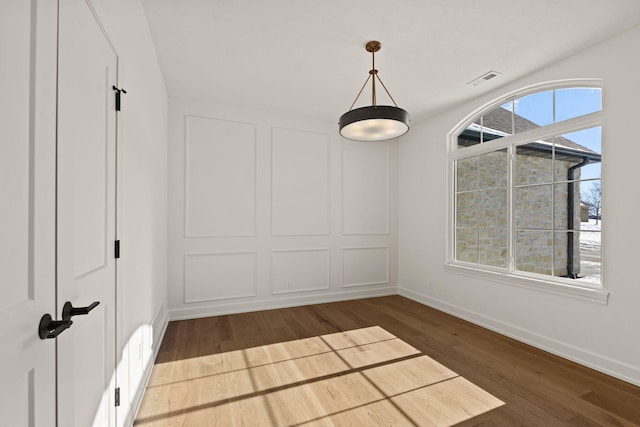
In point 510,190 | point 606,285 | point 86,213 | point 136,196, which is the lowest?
point 606,285

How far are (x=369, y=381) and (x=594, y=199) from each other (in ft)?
8.61

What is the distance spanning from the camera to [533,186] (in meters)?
3.27

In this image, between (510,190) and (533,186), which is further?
(510,190)

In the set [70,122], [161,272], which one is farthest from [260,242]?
[70,122]

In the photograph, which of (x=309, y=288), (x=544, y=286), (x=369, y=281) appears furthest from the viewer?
(x=369, y=281)

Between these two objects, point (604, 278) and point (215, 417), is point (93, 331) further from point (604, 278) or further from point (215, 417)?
point (604, 278)

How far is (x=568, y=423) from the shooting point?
193 centimetres

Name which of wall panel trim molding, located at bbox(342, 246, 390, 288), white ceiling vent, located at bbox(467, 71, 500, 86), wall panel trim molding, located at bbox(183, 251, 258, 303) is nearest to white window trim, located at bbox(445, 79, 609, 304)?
white ceiling vent, located at bbox(467, 71, 500, 86)

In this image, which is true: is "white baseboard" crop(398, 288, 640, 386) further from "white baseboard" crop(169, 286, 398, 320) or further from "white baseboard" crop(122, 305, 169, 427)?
"white baseboard" crop(122, 305, 169, 427)

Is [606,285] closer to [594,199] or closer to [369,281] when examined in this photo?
[594,199]

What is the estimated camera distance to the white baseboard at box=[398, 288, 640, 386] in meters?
2.43

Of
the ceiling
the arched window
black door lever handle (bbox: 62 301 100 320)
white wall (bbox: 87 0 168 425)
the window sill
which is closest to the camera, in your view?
black door lever handle (bbox: 62 301 100 320)

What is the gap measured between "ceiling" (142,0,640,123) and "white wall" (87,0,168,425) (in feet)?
1.38

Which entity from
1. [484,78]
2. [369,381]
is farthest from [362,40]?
[369,381]
